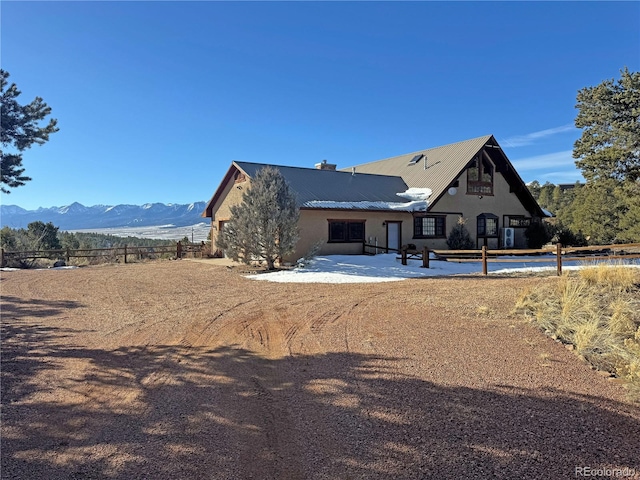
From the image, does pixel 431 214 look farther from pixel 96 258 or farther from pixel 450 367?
pixel 96 258

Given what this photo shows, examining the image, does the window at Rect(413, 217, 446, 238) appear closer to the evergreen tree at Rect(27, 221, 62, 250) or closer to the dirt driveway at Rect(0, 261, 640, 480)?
the dirt driveway at Rect(0, 261, 640, 480)

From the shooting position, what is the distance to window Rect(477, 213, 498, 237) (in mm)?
23656

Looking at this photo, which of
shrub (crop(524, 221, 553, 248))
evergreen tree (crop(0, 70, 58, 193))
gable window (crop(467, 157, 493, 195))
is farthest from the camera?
shrub (crop(524, 221, 553, 248))

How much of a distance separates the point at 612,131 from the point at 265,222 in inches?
816

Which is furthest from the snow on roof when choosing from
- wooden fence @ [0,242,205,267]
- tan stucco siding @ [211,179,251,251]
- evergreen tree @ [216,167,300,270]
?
wooden fence @ [0,242,205,267]

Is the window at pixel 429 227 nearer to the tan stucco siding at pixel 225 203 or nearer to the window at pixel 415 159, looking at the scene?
the window at pixel 415 159

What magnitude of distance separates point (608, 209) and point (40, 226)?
1584 inches

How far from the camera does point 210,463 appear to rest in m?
2.99

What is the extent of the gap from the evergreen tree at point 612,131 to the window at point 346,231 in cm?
1433

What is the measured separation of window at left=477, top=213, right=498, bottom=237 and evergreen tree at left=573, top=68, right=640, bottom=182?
6074mm

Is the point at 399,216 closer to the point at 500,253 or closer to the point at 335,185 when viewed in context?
the point at 335,185

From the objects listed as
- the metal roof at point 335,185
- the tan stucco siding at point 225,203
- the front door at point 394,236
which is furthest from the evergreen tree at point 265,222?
the front door at point 394,236

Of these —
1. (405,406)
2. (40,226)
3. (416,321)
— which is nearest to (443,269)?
(416,321)

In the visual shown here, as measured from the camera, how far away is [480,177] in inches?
924
